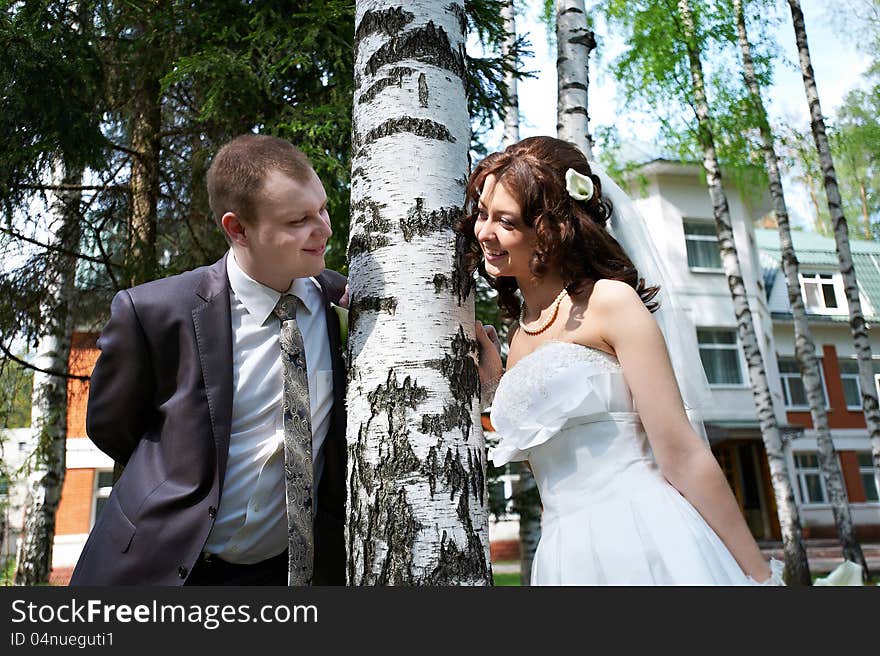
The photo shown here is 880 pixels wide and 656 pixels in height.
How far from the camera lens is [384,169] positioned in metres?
2.20

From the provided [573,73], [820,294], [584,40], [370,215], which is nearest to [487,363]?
[370,215]

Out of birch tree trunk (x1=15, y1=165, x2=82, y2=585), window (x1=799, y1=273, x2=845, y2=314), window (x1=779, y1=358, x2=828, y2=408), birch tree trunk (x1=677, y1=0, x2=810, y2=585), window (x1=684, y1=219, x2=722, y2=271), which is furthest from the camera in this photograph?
window (x1=799, y1=273, x2=845, y2=314)

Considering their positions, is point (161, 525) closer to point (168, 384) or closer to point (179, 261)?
point (168, 384)

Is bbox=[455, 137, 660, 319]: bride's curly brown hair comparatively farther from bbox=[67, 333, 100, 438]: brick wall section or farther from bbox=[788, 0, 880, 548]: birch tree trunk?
bbox=[788, 0, 880, 548]: birch tree trunk

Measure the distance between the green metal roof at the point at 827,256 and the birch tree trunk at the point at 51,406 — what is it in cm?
2154

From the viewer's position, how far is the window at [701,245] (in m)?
24.5

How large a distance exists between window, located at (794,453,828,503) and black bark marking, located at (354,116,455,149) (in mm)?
26667

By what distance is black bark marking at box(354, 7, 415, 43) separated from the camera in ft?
7.57

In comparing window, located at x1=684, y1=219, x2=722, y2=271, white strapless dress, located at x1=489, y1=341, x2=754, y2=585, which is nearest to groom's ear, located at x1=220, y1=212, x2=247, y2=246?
white strapless dress, located at x1=489, y1=341, x2=754, y2=585

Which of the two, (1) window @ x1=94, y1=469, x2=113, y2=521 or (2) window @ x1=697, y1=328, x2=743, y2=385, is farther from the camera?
(1) window @ x1=94, y1=469, x2=113, y2=521

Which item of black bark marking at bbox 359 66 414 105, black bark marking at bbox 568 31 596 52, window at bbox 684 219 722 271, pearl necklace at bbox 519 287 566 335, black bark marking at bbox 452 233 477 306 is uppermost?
window at bbox 684 219 722 271

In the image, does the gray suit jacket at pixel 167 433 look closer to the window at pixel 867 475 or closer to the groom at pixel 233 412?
the groom at pixel 233 412

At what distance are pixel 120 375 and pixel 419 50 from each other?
4.34 ft

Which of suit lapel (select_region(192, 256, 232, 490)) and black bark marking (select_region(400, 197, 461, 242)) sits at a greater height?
black bark marking (select_region(400, 197, 461, 242))
